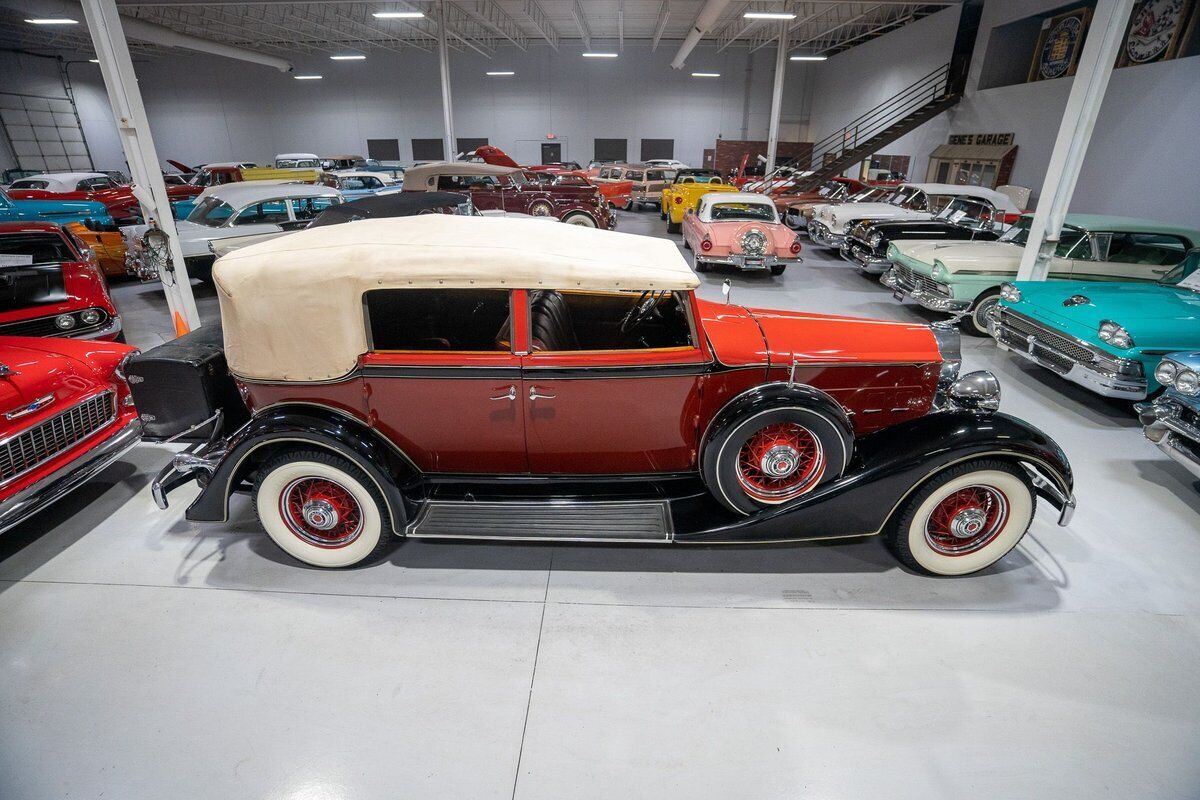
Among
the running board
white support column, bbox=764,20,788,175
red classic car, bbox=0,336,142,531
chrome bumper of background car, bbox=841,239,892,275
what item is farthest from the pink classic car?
white support column, bbox=764,20,788,175

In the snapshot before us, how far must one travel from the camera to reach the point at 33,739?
225cm

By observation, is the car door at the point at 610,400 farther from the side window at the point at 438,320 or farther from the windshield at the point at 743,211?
the windshield at the point at 743,211

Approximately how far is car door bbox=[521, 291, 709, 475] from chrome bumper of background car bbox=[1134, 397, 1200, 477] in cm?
319

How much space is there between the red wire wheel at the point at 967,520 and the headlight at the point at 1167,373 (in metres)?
2.00

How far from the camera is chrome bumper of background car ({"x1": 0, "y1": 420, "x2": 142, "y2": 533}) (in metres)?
2.98

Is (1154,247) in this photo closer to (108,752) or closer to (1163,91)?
(1163,91)

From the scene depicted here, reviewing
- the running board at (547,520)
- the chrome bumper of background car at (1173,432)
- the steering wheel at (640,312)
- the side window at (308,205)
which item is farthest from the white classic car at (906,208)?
the running board at (547,520)

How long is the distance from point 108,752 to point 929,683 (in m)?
3.36

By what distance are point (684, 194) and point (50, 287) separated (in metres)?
11.8

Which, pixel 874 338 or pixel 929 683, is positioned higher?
pixel 874 338

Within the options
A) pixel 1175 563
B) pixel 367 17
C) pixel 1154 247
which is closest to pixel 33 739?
pixel 1175 563

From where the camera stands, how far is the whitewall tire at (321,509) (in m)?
2.90

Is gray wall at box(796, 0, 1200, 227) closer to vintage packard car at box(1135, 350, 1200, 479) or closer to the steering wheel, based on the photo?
vintage packard car at box(1135, 350, 1200, 479)

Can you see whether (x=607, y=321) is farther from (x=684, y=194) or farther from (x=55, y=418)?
(x=684, y=194)
